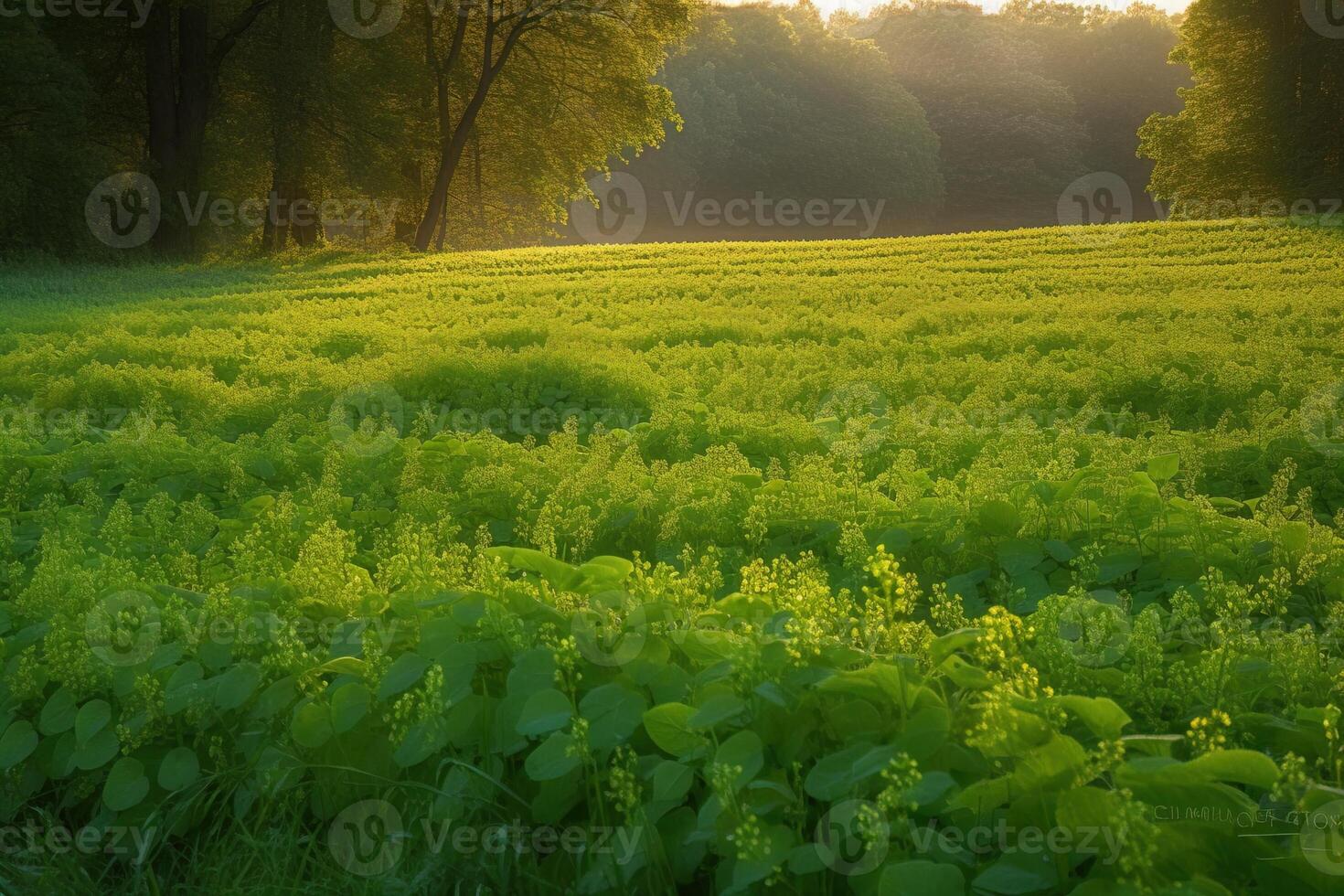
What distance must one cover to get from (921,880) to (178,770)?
227 centimetres

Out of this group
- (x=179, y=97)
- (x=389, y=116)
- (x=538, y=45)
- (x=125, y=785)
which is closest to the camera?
(x=125, y=785)

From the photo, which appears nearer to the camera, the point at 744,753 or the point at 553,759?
the point at 744,753

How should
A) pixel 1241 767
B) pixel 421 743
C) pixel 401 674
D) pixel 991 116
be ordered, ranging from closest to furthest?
pixel 1241 767 → pixel 421 743 → pixel 401 674 → pixel 991 116

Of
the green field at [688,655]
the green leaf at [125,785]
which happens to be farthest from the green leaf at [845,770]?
the green leaf at [125,785]

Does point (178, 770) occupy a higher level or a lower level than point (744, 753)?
lower

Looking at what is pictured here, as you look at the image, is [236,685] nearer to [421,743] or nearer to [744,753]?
[421,743]

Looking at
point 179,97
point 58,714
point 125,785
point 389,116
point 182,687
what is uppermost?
point 179,97

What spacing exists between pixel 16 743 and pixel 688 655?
86.1 inches

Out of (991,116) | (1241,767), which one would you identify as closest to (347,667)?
(1241,767)

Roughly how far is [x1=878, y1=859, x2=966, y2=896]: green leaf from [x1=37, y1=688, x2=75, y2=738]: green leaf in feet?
8.65

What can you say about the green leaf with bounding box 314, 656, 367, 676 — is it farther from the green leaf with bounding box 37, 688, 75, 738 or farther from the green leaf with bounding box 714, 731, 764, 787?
the green leaf with bounding box 714, 731, 764, 787

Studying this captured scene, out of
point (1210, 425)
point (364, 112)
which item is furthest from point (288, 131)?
point (1210, 425)

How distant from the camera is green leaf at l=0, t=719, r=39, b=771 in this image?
337cm

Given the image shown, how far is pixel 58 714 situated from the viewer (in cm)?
345
